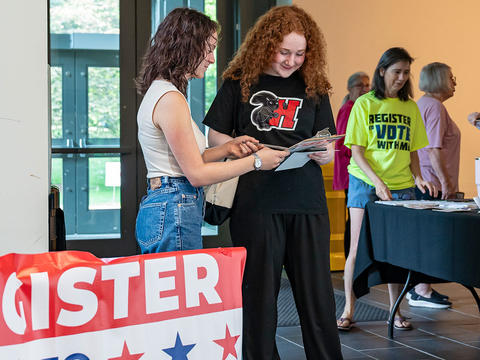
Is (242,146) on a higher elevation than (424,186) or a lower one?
higher

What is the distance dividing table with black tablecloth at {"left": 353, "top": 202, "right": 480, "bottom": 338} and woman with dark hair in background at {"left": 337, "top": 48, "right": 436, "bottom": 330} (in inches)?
7.1

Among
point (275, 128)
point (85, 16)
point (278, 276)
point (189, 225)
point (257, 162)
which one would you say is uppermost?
point (85, 16)

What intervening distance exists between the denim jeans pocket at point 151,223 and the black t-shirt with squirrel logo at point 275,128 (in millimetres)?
598

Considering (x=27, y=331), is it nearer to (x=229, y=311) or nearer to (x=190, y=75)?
(x=229, y=311)

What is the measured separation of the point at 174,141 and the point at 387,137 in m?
2.02

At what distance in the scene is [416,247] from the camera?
3.18 meters

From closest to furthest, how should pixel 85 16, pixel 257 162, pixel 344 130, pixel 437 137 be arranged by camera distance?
pixel 257 162
pixel 437 137
pixel 344 130
pixel 85 16

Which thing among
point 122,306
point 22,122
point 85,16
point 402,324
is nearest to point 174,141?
point 22,122

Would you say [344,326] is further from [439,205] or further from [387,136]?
[387,136]

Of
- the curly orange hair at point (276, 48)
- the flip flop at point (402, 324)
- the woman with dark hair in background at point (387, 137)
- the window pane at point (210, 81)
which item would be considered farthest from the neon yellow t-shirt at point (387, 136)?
the window pane at point (210, 81)

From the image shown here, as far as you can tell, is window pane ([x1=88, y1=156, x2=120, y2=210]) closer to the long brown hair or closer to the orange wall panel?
the orange wall panel

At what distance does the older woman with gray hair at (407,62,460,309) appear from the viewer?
4422 millimetres

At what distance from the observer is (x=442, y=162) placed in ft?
14.6

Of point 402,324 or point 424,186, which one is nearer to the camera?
point 424,186
